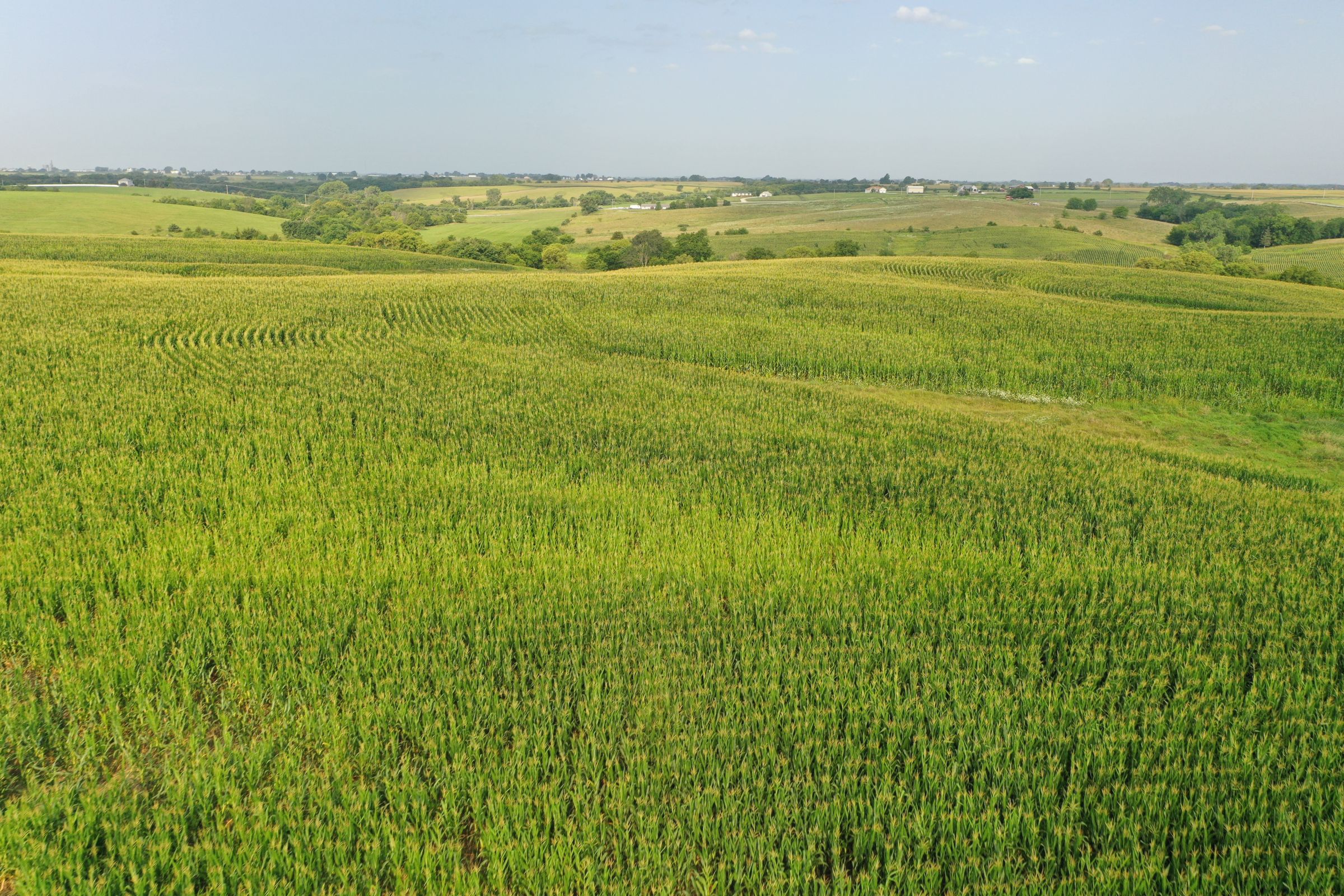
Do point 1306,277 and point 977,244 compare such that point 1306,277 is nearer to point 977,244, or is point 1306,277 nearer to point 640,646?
point 977,244

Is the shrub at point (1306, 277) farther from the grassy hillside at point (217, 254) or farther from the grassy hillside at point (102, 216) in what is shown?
the grassy hillside at point (102, 216)

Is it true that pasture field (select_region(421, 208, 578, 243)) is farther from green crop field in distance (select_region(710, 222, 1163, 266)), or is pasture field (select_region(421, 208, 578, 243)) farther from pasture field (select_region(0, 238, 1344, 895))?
pasture field (select_region(0, 238, 1344, 895))

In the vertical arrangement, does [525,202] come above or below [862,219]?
above

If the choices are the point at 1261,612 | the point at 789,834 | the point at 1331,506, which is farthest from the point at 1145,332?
the point at 789,834

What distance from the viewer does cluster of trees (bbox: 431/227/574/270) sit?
302ft

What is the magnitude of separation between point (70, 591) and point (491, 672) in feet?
17.2

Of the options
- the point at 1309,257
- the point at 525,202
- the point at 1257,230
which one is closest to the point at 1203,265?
the point at 1309,257

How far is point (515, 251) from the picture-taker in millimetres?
99312

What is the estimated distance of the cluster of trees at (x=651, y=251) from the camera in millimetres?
89875

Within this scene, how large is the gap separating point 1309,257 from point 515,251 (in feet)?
310

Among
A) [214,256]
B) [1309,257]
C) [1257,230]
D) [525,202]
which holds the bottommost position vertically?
[214,256]

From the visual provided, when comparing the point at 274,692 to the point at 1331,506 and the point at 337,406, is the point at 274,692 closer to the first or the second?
the point at 337,406

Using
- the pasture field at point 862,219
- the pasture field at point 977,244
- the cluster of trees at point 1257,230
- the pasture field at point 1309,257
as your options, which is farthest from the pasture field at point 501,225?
the pasture field at point 1309,257

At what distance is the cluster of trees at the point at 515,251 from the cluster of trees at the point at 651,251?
3915 millimetres
